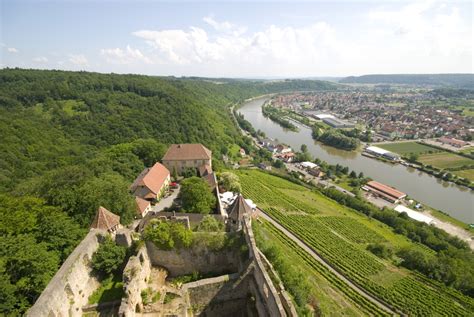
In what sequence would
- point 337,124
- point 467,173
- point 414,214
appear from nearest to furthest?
point 414,214
point 467,173
point 337,124

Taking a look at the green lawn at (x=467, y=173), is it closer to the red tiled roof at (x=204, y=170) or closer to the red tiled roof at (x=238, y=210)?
the red tiled roof at (x=204, y=170)

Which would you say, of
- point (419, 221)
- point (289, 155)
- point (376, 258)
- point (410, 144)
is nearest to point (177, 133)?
point (289, 155)

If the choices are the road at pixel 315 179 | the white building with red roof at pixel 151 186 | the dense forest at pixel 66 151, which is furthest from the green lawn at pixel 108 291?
the road at pixel 315 179

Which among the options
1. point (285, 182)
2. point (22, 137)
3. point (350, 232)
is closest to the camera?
point (350, 232)

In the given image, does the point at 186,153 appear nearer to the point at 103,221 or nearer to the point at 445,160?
the point at 103,221

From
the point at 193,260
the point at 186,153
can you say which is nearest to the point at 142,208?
the point at 193,260

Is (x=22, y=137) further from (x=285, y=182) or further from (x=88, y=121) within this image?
(x=285, y=182)
